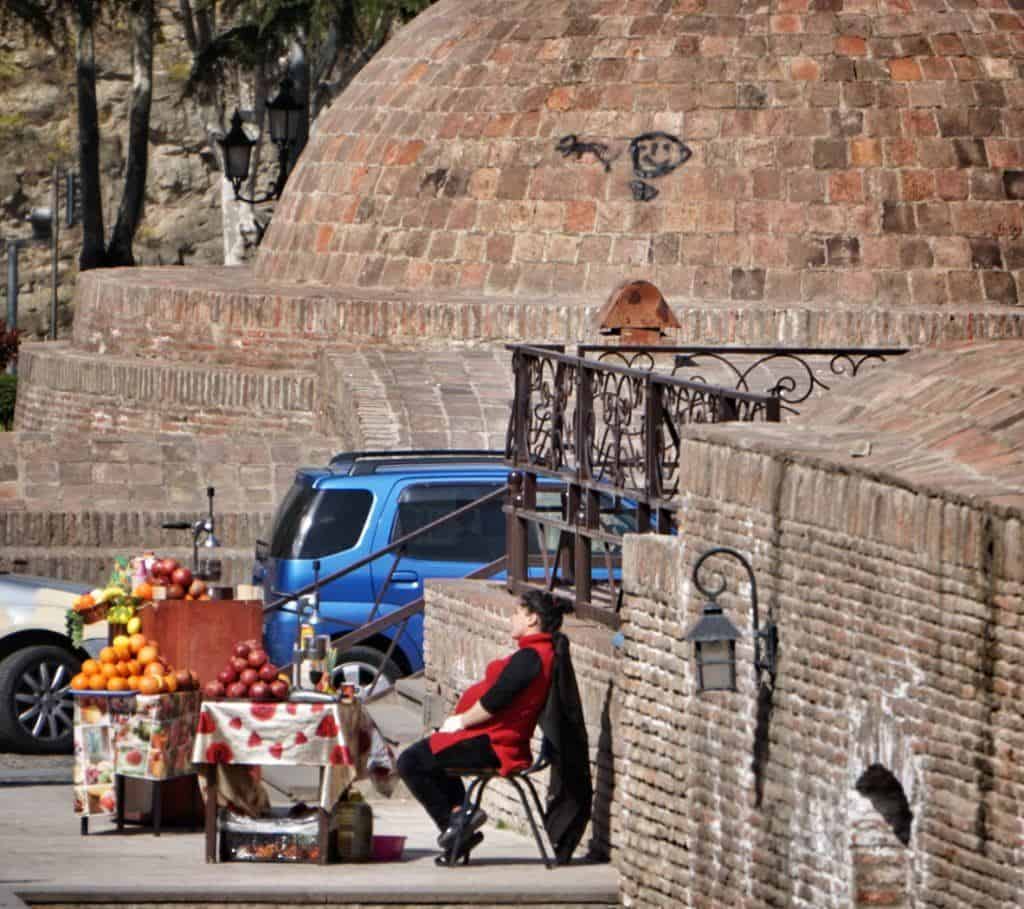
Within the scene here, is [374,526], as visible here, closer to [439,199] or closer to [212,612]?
[212,612]

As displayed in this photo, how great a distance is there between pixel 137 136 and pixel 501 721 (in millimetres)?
36090

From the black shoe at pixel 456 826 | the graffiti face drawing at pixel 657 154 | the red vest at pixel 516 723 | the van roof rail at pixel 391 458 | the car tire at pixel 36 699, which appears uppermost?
the graffiti face drawing at pixel 657 154

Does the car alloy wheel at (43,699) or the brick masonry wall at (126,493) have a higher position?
the brick masonry wall at (126,493)

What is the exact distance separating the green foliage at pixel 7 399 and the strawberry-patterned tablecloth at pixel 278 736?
26.8 meters

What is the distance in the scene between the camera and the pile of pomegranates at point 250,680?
12.1 m

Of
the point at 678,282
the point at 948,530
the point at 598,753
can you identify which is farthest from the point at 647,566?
the point at 678,282

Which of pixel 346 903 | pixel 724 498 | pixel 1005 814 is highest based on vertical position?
pixel 724 498

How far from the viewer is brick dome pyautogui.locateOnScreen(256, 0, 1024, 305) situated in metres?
27.3

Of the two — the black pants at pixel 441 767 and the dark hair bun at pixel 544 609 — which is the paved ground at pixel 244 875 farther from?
the dark hair bun at pixel 544 609

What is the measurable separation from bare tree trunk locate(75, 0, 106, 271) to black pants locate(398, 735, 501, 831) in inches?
1363

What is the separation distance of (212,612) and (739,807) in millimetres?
Result: 3911

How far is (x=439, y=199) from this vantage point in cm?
2873

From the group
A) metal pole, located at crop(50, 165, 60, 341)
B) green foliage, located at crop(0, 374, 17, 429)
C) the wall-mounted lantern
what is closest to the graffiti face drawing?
green foliage, located at crop(0, 374, 17, 429)

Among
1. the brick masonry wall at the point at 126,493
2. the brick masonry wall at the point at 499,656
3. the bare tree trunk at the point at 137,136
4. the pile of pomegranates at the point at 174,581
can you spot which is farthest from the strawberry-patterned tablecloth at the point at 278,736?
the bare tree trunk at the point at 137,136
